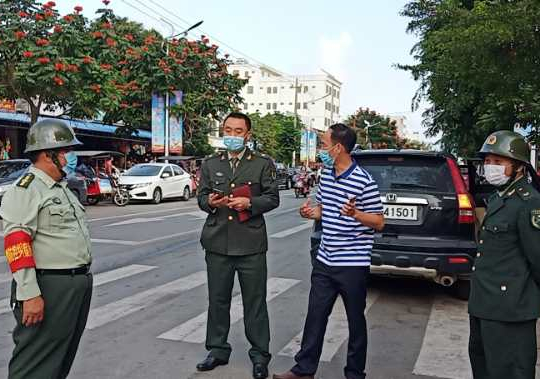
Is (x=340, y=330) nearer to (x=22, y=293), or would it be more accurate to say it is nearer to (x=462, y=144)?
(x=22, y=293)

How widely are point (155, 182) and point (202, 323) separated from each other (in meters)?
16.2

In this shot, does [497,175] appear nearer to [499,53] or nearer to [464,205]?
[464,205]

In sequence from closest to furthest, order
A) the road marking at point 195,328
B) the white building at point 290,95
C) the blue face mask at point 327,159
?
the blue face mask at point 327,159, the road marking at point 195,328, the white building at point 290,95

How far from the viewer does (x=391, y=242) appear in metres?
6.29

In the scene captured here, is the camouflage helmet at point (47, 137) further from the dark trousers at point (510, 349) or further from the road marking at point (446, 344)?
the road marking at point (446, 344)

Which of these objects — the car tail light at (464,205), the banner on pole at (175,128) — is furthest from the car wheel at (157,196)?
the car tail light at (464,205)

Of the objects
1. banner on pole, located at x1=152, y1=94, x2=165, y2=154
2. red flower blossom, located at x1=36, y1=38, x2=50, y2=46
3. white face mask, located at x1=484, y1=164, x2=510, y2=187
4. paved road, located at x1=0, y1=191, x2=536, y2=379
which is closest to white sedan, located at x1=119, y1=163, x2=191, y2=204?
banner on pole, located at x1=152, y1=94, x2=165, y2=154

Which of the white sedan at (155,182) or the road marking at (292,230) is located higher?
the white sedan at (155,182)

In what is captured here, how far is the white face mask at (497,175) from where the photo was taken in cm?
327

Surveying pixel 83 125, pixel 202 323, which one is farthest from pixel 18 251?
pixel 83 125

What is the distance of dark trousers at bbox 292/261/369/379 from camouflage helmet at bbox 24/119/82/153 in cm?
197

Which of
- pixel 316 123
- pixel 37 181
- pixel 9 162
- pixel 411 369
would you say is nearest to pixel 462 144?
pixel 9 162

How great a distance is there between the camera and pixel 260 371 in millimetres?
4293

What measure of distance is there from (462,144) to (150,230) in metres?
13.9
